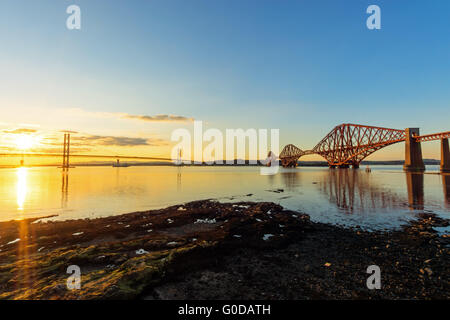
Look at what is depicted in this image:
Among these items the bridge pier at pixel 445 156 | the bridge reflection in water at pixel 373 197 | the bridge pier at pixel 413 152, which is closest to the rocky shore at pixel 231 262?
the bridge reflection in water at pixel 373 197

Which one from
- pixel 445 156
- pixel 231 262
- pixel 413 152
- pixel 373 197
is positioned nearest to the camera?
pixel 231 262

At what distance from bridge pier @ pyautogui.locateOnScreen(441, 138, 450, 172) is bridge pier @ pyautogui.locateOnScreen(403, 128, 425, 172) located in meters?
6.17

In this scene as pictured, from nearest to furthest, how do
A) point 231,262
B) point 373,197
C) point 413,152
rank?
point 231,262 < point 373,197 < point 413,152

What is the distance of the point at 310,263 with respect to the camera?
757 centimetres

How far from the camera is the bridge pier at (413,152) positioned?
7356 cm

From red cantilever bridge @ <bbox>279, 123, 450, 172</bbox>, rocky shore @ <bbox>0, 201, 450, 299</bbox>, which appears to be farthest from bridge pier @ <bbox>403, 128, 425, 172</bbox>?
rocky shore @ <bbox>0, 201, 450, 299</bbox>

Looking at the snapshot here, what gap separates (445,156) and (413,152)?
360 inches

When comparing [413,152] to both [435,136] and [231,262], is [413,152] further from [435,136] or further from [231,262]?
[231,262]

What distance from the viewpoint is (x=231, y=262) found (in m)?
7.80

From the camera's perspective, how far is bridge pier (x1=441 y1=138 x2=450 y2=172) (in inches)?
2486

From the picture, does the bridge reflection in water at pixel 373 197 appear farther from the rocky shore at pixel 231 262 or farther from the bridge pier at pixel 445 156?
the bridge pier at pixel 445 156

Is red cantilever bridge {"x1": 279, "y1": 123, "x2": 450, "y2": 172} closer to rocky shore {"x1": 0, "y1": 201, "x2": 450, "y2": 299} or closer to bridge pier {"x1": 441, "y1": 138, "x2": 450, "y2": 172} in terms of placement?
bridge pier {"x1": 441, "y1": 138, "x2": 450, "y2": 172}

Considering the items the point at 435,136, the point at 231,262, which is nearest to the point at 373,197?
the point at 231,262

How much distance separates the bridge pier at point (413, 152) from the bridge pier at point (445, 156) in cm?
617
